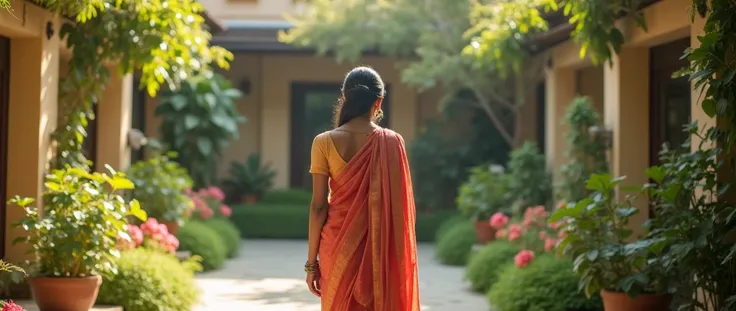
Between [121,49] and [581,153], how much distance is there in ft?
14.8

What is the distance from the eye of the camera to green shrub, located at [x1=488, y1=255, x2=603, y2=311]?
8547 mm

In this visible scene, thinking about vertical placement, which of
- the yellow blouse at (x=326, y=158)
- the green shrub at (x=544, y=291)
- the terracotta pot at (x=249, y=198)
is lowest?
the green shrub at (x=544, y=291)

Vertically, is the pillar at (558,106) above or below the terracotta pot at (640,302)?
above

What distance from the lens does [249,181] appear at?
18891 mm

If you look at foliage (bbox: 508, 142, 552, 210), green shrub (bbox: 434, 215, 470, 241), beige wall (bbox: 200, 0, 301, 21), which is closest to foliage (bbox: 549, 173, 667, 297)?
foliage (bbox: 508, 142, 552, 210)

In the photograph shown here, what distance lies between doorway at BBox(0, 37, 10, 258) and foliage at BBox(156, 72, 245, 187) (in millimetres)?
6730

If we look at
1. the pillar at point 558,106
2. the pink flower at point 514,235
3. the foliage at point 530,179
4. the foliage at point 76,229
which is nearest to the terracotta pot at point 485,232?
the foliage at point 530,179

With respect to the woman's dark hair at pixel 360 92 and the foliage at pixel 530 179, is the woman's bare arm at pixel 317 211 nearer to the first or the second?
the woman's dark hair at pixel 360 92

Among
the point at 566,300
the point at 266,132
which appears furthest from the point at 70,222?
the point at 266,132

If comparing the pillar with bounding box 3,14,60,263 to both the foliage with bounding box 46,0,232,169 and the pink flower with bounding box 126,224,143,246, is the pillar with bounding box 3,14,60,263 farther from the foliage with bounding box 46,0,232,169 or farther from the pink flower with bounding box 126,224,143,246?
the pink flower with bounding box 126,224,143,246

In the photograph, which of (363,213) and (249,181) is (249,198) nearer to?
(249,181)

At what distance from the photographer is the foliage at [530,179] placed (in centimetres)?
1323

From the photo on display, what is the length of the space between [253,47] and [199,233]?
5.51 m

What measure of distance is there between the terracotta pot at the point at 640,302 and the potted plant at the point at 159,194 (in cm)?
622
